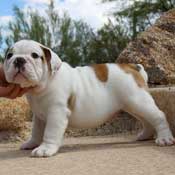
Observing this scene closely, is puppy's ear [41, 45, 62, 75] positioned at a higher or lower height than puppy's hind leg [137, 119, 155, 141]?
higher

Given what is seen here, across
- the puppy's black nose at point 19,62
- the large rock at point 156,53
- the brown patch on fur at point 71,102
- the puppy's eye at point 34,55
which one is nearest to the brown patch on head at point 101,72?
the brown patch on fur at point 71,102

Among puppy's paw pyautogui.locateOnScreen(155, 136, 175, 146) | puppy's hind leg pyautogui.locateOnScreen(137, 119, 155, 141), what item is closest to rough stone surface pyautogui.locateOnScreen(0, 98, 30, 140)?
puppy's hind leg pyautogui.locateOnScreen(137, 119, 155, 141)

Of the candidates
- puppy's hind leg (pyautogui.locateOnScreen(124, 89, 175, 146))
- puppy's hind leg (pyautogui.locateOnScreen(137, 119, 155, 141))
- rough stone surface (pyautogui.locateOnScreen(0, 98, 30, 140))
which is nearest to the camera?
puppy's hind leg (pyautogui.locateOnScreen(124, 89, 175, 146))

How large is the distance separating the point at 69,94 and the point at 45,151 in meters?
0.42

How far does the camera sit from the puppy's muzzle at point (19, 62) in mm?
2993

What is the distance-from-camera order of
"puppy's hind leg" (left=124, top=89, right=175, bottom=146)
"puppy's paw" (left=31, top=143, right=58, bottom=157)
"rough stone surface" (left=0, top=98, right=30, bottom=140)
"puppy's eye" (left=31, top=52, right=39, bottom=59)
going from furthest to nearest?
"rough stone surface" (left=0, top=98, right=30, bottom=140)
"puppy's hind leg" (left=124, top=89, right=175, bottom=146)
"puppy's eye" (left=31, top=52, right=39, bottom=59)
"puppy's paw" (left=31, top=143, right=58, bottom=157)

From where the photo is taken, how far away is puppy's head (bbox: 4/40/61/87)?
300 centimetres

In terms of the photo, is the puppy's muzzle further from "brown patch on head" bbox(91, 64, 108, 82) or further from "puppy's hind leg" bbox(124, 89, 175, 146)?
"puppy's hind leg" bbox(124, 89, 175, 146)

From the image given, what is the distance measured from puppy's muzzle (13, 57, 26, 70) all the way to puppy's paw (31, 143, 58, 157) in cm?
50

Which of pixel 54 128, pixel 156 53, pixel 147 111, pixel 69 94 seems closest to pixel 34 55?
pixel 69 94

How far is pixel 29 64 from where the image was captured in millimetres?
3018

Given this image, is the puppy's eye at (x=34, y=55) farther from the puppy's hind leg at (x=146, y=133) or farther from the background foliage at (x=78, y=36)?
the background foliage at (x=78, y=36)

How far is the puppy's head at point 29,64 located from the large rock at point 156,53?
1975mm

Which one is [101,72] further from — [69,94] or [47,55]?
[47,55]
